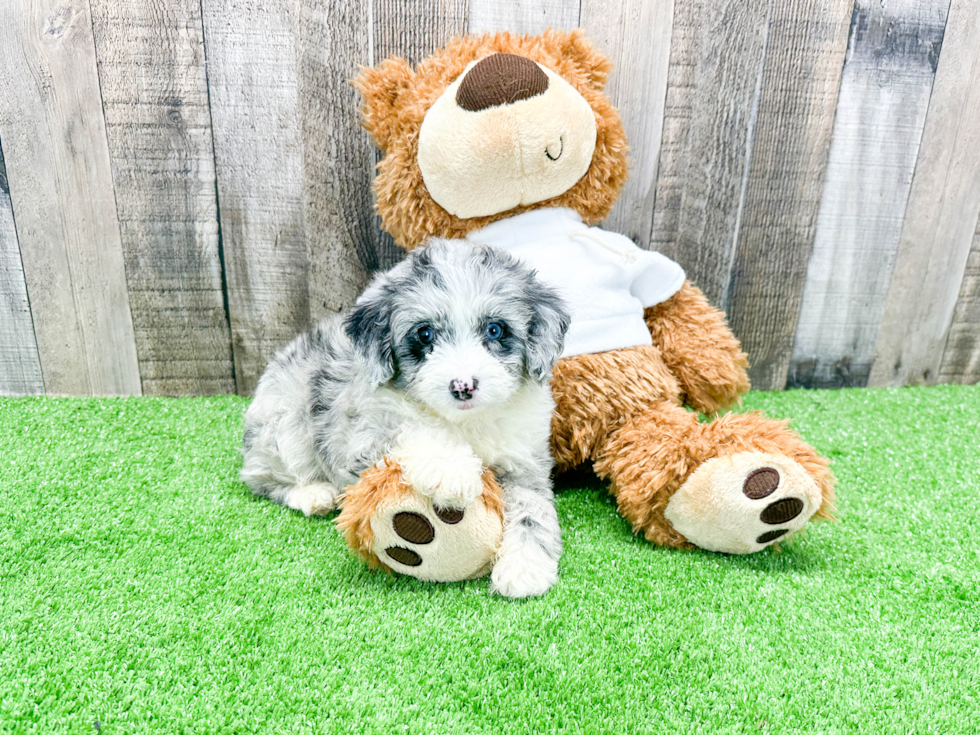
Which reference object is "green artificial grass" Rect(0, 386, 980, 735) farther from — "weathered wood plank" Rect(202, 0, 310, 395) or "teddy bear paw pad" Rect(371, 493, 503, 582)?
"weathered wood plank" Rect(202, 0, 310, 395)

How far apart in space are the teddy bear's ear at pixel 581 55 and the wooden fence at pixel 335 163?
1.05 ft

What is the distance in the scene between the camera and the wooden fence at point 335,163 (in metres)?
2.27

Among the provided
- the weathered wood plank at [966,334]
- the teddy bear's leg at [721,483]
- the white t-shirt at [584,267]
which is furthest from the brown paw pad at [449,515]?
the weathered wood plank at [966,334]

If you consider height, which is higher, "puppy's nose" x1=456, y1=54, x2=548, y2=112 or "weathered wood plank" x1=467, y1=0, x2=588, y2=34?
"weathered wood plank" x1=467, y1=0, x2=588, y2=34

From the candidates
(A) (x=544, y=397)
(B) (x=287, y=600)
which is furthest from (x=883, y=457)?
(B) (x=287, y=600)

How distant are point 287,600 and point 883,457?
84.0 inches

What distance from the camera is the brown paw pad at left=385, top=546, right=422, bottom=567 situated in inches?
60.2

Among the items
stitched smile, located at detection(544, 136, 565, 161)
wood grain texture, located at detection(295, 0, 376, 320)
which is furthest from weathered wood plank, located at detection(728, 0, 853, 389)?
wood grain texture, located at detection(295, 0, 376, 320)

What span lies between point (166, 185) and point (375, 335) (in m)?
1.41

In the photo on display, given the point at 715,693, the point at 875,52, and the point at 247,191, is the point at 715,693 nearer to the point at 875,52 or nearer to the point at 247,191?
the point at 247,191

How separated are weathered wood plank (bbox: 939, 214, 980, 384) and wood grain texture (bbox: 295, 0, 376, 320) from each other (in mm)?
2674

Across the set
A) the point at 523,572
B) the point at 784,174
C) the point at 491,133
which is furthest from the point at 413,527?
the point at 784,174

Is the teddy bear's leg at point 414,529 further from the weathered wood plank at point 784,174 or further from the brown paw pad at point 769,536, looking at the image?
the weathered wood plank at point 784,174

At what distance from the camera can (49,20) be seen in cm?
222
